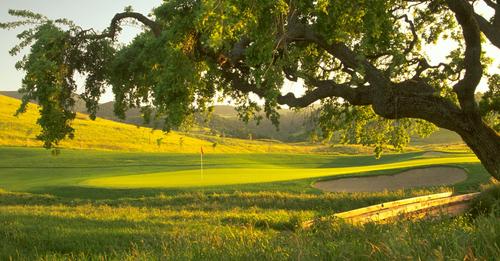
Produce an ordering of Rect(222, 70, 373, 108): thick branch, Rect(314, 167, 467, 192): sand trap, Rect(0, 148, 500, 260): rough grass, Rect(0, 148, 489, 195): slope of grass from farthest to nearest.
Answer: Rect(314, 167, 467, 192): sand trap < Rect(0, 148, 489, 195): slope of grass < Rect(222, 70, 373, 108): thick branch < Rect(0, 148, 500, 260): rough grass

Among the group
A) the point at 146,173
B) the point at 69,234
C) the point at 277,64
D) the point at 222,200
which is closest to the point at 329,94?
the point at 277,64

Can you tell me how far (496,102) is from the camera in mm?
13492

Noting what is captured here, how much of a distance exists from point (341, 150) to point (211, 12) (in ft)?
264

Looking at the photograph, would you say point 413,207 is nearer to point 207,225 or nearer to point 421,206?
point 421,206

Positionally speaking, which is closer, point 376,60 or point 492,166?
point 492,166

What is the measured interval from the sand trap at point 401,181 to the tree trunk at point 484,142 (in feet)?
48.3

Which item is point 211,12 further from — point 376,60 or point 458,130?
point 376,60

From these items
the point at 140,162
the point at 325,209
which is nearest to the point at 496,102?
the point at 325,209

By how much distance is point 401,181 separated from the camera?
29938 millimetres

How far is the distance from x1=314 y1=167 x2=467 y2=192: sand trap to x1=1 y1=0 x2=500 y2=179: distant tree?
32.6ft

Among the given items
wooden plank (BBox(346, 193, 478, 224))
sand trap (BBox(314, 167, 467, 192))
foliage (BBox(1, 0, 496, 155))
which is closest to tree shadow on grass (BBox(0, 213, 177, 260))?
foliage (BBox(1, 0, 496, 155))

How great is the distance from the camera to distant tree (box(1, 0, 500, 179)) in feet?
35.9

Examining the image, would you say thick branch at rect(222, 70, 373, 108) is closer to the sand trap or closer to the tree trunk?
the tree trunk

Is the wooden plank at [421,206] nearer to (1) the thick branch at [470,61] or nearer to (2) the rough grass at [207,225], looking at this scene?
(2) the rough grass at [207,225]
